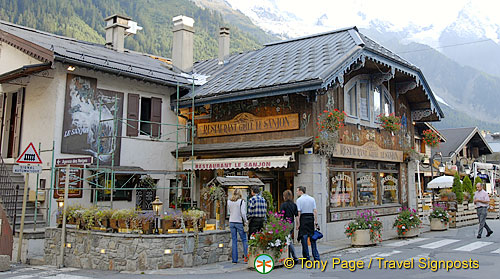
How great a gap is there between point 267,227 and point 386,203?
10.2 meters

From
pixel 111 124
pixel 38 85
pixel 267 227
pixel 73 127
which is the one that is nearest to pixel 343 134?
pixel 267 227

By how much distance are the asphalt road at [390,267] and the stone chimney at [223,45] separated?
1124 centimetres

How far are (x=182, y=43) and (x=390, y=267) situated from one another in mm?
14412

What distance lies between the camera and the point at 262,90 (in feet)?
48.5

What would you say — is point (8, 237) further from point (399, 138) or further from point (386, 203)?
point (399, 138)

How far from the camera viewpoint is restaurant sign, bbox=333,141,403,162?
609 inches

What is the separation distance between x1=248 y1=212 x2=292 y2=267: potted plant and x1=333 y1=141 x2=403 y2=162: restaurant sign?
223 inches

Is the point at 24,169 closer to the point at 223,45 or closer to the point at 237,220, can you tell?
the point at 237,220

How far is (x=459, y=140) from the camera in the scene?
3750 centimetres

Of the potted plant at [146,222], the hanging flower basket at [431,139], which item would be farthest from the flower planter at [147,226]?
the hanging flower basket at [431,139]

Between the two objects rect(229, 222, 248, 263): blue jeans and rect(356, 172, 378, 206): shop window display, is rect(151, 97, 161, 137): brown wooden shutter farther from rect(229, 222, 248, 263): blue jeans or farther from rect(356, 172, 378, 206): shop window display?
rect(356, 172, 378, 206): shop window display

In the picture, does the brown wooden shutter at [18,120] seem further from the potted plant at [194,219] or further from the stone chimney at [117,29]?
the potted plant at [194,219]

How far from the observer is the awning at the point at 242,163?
14.1 m

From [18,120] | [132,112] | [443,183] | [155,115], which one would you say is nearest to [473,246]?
[155,115]
